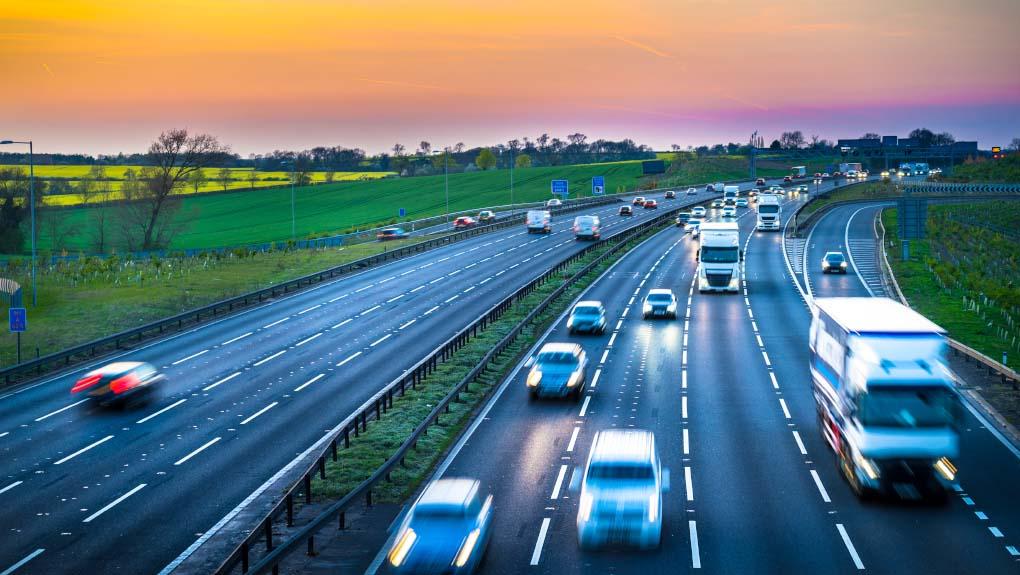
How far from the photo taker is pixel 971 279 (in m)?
80.8

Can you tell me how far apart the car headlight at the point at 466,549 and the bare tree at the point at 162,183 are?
10858 cm

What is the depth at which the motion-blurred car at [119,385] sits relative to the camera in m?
36.4

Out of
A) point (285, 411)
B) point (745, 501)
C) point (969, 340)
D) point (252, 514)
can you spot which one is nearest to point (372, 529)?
point (252, 514)

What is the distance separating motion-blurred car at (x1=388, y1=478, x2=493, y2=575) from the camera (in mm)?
18359

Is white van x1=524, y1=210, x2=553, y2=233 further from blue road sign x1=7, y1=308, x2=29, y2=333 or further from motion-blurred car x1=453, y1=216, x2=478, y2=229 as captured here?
blue road sign x1=7, y1=308, x2=29, y2=333

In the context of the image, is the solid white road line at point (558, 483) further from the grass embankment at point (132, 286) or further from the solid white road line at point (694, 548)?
the grass embankment at point (132, 286)

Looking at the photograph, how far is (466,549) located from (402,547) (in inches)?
50.4

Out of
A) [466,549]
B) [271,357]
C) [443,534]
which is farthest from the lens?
[271,357]

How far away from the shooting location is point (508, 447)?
30688mm

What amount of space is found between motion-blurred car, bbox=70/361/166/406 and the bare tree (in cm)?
8669

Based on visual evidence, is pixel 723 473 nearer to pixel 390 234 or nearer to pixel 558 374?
pixel 558 374

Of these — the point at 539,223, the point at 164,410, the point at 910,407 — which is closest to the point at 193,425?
the point at 164,410

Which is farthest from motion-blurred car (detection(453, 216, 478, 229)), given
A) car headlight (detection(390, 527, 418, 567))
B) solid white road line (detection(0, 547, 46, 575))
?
car headlight (detection(390, 527, 418, 567))

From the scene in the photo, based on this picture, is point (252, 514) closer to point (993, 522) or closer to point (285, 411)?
point (285, 411)
